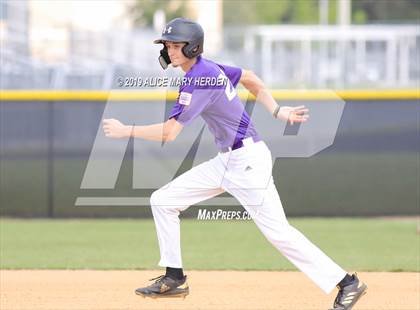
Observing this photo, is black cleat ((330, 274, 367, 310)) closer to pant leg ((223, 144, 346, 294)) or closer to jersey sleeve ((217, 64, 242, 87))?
pant leg ((223, 144, 346, 294))

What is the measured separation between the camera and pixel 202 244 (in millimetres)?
12031

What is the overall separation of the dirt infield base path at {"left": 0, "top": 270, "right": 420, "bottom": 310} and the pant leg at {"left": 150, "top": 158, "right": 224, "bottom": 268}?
947mm

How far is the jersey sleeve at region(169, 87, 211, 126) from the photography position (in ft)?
22.7

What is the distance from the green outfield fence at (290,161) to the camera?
14297 millimetres

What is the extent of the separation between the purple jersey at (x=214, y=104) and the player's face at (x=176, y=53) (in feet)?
0.39

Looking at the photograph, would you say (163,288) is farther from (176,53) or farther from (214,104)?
(176,53)

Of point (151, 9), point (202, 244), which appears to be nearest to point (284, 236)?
point (202, 244)

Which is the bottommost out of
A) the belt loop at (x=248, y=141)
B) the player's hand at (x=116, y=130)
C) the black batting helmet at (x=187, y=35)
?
the belt loop at (x=248, y=141)

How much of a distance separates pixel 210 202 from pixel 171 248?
6.60 metres

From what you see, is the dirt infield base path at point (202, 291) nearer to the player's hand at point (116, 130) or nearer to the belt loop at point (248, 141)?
the belt loop at point (248, 141)

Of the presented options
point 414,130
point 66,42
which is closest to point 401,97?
point 414,130

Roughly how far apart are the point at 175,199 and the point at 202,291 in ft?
6.15
